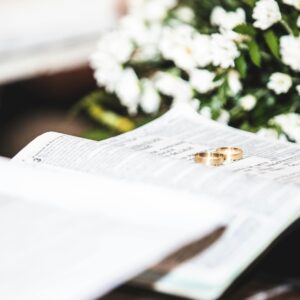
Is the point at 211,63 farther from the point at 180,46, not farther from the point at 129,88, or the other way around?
the point at 129,88

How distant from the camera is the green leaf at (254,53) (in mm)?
968

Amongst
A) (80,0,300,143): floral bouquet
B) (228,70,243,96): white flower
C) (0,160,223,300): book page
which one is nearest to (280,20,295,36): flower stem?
(80,0,300,143): floral bouquet

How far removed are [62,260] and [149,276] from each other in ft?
0.31

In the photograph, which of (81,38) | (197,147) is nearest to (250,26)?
(197,147)

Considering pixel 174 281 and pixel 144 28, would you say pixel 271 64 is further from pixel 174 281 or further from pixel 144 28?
pixel 174 281

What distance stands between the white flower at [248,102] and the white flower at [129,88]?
22 cm

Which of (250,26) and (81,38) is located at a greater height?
(250,26)

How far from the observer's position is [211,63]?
104 centimetres

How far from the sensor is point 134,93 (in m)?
1.17

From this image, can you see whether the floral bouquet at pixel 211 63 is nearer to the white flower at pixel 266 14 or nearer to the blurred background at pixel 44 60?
the white flower at pixel 266 14

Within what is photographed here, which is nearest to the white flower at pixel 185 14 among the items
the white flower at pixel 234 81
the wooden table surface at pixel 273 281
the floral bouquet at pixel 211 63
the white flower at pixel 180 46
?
the floral bouquet at pixel 211 63

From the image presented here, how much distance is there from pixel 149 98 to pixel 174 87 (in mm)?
65

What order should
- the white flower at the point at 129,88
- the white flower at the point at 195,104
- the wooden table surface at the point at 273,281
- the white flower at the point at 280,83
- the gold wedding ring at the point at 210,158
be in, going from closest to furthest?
the wooden table surface at the point at 273,281
the gold wedding ring at the point at 210,158
the white flower at the point at 280,83
the white flower at the point at 195,104
the white flower at the point at 129,88

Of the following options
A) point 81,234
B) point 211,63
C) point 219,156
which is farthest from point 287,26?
point 81,234
